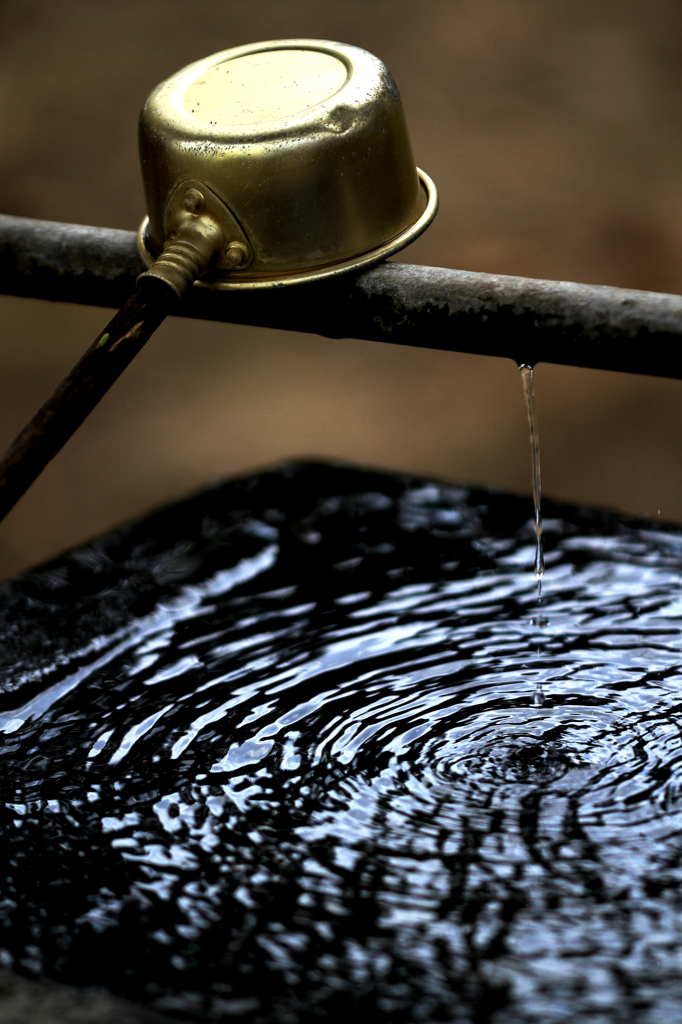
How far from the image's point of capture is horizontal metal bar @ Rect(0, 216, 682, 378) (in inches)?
37.4

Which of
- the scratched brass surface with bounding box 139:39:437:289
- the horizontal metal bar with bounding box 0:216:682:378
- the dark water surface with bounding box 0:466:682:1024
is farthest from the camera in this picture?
the scratched brass surface with bounding box 139:39:437:289

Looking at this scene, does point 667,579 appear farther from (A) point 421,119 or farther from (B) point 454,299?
(A) point 421,119

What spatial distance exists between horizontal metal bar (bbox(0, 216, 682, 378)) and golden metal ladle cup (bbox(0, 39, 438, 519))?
0.03 metres

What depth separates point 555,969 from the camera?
0.80 meters

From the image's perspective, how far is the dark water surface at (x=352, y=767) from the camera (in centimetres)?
81

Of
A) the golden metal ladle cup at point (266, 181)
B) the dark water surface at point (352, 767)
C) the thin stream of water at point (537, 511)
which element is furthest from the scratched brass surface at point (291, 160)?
the dark water surface at point (352, 767)

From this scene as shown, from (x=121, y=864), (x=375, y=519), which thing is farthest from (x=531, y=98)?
(x=121, y=864)

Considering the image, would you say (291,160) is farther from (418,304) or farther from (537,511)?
(537,511)

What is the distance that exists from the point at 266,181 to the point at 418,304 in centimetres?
19

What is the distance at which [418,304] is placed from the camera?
1039 millimetres

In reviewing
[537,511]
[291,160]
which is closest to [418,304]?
[291,160]

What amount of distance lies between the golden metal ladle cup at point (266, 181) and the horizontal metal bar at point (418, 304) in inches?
1.3

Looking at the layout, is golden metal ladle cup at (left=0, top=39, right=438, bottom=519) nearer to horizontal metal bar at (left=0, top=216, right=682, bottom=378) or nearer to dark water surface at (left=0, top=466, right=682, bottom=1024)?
horizontal metal bar at (left=0, top=216, right=682, bottom=378)

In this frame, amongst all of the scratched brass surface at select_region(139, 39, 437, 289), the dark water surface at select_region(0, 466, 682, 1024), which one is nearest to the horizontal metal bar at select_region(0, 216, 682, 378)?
the scratched brass surface at select_region(139, 39, 437, 289)
